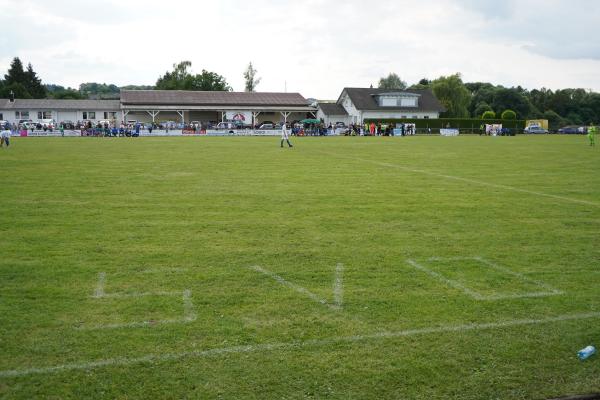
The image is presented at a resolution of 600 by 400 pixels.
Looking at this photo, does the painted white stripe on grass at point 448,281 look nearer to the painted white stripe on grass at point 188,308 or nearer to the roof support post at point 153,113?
the painted white stripe on grass at point 188,308

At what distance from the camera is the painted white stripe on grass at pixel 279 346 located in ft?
14.2

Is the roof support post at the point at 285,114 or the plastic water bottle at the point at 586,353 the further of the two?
the roof support post at the point at 285,114

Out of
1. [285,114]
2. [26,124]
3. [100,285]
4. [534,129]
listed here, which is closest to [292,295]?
[100,285]

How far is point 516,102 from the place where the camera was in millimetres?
104500

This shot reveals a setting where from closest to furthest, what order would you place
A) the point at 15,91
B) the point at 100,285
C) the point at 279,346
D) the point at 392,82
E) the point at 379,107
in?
1. the point at 279,346
2. the point at 100,285
3. the point at 379,107
4. the point at 15,91
5. the point at 392,82

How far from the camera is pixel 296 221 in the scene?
33.1ft

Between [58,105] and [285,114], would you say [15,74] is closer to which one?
[58,105]

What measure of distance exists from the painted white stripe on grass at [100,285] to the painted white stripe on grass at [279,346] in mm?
1655

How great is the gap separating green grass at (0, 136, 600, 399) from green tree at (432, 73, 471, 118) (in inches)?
3271

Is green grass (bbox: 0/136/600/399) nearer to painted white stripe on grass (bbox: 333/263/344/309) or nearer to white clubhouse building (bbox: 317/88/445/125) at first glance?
painted white stripe on grass (bbox: 333/263/344/309)

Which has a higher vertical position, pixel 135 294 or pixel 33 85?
pixel 33 85

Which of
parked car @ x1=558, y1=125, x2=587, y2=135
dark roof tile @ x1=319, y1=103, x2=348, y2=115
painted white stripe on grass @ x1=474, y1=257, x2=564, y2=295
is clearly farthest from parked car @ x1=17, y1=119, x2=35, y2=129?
parked car @ x1=558, y1=125, x2=587, y2=135

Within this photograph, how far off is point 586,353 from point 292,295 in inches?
117

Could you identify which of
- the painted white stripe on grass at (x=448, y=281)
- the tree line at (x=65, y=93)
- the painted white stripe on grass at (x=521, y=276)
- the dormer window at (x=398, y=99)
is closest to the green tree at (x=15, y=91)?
the tree line at (x=65, y=93)
